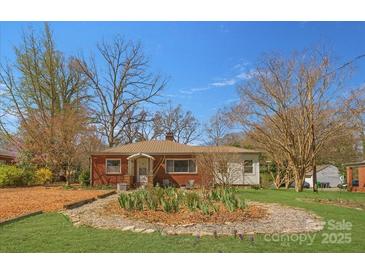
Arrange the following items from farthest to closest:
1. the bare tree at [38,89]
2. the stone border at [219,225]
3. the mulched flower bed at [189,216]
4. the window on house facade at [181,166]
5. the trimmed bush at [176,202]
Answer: the bare tree at [38,89]
the window on house facade at [181,166]
the trimmed bush at [176,202]
the mulched flower bed at [189,216]
the stone border at [219,225]

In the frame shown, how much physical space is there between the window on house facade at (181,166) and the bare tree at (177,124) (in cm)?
1269

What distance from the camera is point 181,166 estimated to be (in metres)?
23.4

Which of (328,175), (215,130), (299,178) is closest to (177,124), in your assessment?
(215,130)

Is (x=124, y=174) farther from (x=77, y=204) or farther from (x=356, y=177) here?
(x=356, y=177)

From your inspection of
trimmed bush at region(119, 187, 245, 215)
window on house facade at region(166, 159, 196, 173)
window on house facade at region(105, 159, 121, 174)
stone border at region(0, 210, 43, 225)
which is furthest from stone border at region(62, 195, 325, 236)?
window on house facade at region(105, 159, 121, 174)

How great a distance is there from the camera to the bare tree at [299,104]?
875 inches

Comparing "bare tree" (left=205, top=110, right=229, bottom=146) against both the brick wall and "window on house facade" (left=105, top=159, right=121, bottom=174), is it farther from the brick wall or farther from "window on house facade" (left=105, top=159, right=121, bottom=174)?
"window on house facade" (left=105, top=159, right=121, bottom=174)

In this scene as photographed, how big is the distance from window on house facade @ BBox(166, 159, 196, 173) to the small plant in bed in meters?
12.5

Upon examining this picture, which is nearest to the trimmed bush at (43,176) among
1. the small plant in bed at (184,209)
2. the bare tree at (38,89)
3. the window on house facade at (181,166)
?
the bare tree at (38,89)

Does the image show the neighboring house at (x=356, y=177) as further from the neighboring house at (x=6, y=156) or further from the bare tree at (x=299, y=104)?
the neighboring house at (x=6, y=156)

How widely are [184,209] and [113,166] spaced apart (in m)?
14.6

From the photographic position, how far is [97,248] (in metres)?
5.50

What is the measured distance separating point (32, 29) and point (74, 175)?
498 inches
